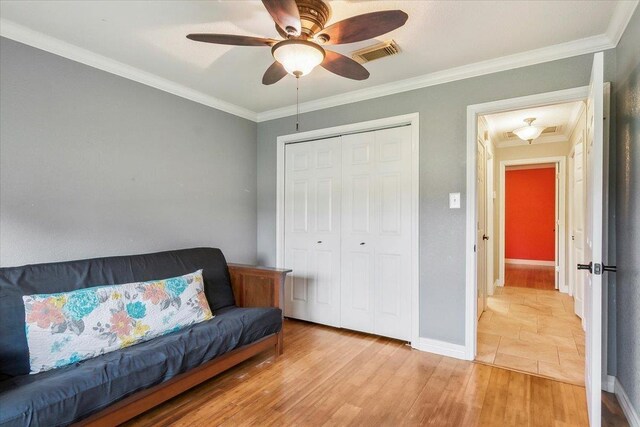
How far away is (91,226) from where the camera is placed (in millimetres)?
2459

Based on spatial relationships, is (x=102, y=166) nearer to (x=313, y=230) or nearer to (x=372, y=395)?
(x=313, y=230)

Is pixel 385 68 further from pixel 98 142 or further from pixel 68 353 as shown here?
pixel 68 353

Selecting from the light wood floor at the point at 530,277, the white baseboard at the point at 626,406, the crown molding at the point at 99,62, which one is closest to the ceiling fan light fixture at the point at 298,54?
the crown molding at the point at 99,62

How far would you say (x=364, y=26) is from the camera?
1602 millimetres

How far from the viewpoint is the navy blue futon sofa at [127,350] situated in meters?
1.46

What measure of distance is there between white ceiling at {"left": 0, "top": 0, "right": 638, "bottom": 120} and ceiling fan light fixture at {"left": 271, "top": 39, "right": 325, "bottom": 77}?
1.08ft

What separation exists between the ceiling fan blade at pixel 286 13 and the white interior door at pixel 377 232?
172 centimetres

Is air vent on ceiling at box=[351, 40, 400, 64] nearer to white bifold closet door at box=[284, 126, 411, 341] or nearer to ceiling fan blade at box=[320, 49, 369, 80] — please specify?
ceiling fan blade at box=[320, 49, 369, 80]

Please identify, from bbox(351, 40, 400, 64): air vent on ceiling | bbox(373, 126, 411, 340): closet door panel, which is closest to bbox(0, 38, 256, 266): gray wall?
bbox(373, 126, 411, 340): closet door panel

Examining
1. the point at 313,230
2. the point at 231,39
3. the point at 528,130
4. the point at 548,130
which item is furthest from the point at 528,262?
the point at 231,39

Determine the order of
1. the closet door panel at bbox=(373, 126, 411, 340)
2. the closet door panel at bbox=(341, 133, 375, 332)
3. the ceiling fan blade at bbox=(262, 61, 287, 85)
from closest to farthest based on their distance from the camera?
the ceiling fan blade at bbox=(262, 61, 287, 85)
the closet door panel at bbox=(373, 126, 411, 340)
the closet door panel at bbox=(341, 133, 375, 332)

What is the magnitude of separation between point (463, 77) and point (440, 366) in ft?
7.49

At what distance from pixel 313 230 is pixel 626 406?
8.64 feet

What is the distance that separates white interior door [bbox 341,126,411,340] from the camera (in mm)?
3016
